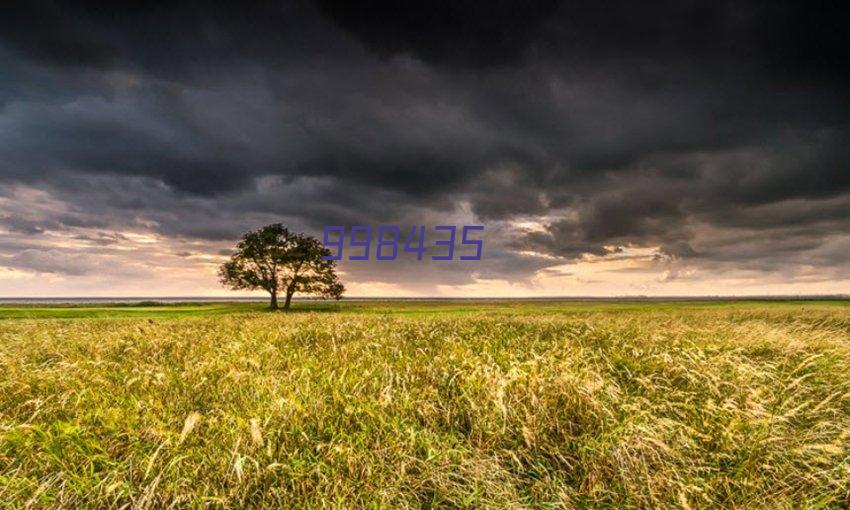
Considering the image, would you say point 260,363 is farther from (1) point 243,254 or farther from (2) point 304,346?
(1) point 243,254

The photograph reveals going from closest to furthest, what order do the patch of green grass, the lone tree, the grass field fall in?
the grass field < the patch of green grass < the lone tree

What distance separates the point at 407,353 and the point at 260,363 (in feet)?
9.22

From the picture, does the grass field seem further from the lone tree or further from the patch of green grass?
the lone tree

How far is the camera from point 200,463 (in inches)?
173

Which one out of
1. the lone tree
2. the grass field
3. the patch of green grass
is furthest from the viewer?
the lone tree

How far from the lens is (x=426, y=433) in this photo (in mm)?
5254

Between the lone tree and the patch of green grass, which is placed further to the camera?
the lone tree

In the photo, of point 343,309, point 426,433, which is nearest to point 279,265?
point 343,309

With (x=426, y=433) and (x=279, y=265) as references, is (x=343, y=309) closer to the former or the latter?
→ (x=279, y=265)

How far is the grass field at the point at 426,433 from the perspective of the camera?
4.27 m

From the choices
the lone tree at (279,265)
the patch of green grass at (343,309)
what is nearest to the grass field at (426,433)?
the patch of green grass at (343,309)

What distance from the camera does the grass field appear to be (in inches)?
168

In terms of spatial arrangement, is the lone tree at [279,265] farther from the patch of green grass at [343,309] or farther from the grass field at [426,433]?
the grass field at [426,433]

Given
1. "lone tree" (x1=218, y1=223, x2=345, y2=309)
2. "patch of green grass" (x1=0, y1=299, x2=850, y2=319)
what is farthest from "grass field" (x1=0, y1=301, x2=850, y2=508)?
"lone tree" (x1=218, y1=223, x2=345, y2=309)
